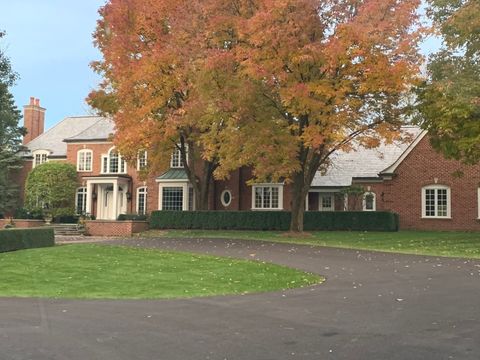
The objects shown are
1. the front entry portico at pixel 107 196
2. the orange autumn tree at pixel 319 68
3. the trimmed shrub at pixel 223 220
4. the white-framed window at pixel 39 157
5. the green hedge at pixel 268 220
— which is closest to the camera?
the orange autumn tree at pixel 319 68

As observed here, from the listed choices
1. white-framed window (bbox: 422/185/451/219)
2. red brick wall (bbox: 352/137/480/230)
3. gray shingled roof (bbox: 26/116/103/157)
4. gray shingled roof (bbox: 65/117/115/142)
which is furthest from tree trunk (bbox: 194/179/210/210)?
gray shingled roof (bbox: 26/116/103/157)

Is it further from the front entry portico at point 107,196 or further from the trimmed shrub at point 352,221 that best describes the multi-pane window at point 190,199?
the trimmed shrub at point 352,221

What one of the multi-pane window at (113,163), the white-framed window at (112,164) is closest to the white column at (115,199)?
the white-framed window at (112,164)

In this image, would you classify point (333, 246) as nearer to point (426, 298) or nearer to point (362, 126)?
point (362, 126)

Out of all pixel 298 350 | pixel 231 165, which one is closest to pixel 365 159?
pixel 231 165

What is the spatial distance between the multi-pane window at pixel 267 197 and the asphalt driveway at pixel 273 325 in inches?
941

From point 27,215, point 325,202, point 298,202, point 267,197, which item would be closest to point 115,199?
point 27,215

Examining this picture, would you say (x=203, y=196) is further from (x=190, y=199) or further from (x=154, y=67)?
(x=154, y=67)

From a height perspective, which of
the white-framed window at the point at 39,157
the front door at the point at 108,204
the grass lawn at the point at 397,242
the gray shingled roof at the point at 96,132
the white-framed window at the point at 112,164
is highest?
the gray shingled roof at the point at 96,132

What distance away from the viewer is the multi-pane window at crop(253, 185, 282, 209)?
37.1 meters

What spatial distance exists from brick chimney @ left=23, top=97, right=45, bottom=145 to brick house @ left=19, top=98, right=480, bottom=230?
9cm

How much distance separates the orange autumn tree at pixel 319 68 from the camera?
22078 millimetres

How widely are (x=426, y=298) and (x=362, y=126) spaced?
16.1 meters

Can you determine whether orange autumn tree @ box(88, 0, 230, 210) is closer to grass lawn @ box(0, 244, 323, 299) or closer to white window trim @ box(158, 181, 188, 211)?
white window trim @ box(158, 181, 188, 211)
